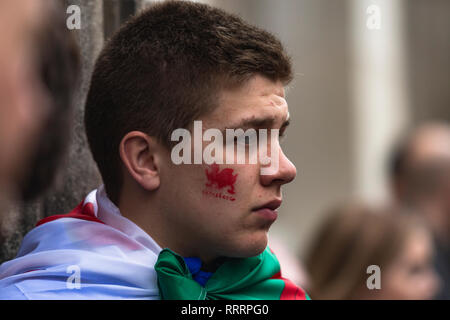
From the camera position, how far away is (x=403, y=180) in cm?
696

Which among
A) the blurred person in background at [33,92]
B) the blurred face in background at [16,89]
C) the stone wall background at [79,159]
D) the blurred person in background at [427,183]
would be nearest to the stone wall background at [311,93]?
the stone wall background at [79,159]

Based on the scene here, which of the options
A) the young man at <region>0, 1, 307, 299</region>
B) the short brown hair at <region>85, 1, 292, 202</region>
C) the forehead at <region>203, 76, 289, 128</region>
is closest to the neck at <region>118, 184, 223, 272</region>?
the young man at <region>0, 1, 307, 299</region>

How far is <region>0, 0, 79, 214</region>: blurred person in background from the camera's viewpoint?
1735mm

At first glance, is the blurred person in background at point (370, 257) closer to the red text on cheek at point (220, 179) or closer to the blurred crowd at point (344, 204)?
the blurred crowd at point (344, 204)

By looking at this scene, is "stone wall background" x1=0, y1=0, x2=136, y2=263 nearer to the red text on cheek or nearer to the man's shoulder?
the man's shoulder

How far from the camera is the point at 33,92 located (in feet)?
6.54

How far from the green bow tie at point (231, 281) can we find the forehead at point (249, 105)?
47 centimetres

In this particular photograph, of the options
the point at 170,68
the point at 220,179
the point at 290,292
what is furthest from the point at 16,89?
the point at 290,292

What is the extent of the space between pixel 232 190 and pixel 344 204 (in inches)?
145

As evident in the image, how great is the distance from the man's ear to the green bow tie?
Answer: 0.24 m
